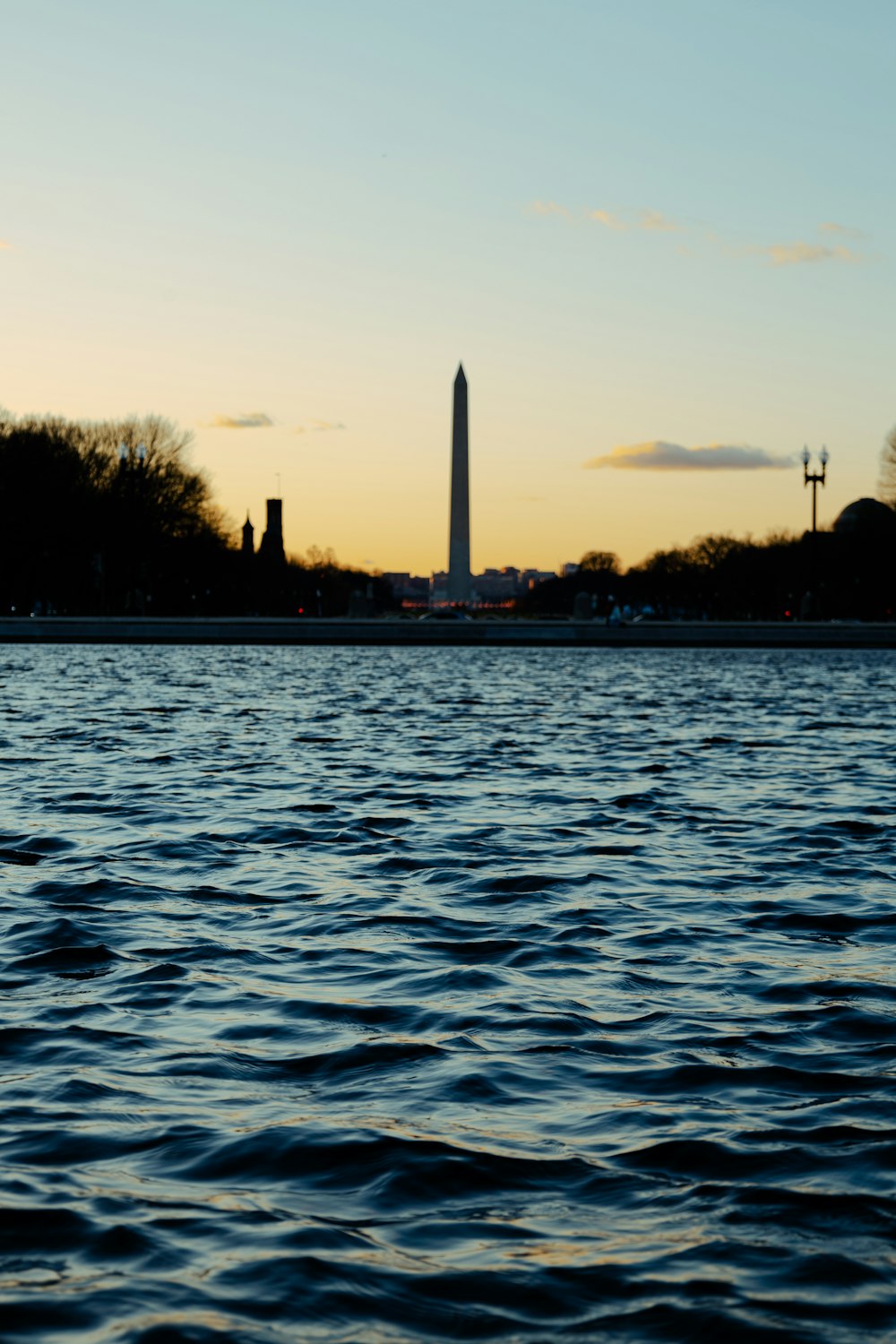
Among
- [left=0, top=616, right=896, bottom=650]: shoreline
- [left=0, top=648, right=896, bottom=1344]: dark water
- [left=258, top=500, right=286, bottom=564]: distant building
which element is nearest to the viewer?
[left=0, top=648, right=896, bottom=1344]: dark water

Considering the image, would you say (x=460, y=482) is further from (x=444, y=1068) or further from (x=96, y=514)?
(x=444, y=1068)

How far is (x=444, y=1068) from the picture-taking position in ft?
22.1

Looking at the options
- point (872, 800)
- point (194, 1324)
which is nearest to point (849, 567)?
point (872, 800)

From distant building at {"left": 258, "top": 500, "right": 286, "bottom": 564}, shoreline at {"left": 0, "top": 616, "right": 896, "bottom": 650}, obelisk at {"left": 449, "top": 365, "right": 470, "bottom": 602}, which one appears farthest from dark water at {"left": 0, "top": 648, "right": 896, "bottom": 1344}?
distant building at {"left": 258, "top": 500, "right": 286, "bottom": 564}

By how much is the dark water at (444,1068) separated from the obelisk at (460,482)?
63169 mm

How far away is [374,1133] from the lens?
584cm

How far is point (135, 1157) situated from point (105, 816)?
32.1 feet

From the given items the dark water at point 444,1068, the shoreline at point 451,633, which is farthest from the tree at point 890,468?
the dark water at point 444,1068

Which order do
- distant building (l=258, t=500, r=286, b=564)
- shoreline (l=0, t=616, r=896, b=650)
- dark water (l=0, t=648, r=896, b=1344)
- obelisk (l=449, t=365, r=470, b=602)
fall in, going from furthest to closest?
distant building (l=258, t=500, r=286, b=564) → obelisk (l=449, t=365, r=470, b=602) → shoreline (l=0, t=616, r=896, b=650) → dark water (l=0, t=648, r=896, b=1344)

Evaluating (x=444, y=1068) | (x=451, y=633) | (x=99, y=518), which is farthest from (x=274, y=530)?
(x=444, y=1068)

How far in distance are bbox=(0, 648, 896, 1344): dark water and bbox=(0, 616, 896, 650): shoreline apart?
55.7 metres

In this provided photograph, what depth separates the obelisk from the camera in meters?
79.0

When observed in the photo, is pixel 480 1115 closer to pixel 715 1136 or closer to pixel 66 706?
pixel 715 1136

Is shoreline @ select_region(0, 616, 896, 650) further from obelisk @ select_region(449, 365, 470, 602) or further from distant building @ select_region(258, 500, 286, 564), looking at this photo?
distant building @ select_region(258, 500, 286, 564)
